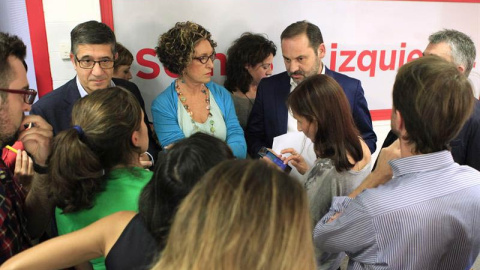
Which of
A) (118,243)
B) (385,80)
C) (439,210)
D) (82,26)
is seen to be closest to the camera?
(118,243)

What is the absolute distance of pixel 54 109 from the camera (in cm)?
199

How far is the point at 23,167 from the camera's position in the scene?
149 centimetres

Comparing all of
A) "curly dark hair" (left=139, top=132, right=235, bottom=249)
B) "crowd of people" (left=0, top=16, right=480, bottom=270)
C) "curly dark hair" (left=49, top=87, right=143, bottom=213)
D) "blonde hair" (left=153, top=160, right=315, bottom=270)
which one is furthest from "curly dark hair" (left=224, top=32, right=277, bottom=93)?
"blonde hair" (left=153, top=160, right=315, bottom=270)

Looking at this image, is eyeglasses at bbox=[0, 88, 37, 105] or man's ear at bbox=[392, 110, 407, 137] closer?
man's ear at bbox=[392, 110, 407, 137]

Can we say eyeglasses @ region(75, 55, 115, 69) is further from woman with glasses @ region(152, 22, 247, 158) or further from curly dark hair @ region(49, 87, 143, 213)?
curly dark hair @ region(49, 87, 143, 213)

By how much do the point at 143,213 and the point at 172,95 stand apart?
4.50 ft

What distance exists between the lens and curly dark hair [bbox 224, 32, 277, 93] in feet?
8.79

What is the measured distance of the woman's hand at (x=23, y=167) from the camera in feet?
4.86

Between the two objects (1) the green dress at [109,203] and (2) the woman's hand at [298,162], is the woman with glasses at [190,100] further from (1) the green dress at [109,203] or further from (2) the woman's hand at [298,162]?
(1) the green dress at [109,203]

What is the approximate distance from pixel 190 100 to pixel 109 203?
3.86ft

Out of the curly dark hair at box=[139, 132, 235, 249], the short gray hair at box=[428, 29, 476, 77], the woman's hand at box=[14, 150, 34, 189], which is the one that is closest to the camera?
the curly dark hair at box=[139, 132, 235, 249]

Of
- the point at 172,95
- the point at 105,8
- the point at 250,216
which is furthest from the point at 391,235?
the point at 105,8

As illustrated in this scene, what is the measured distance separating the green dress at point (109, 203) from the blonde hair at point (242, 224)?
0.56m

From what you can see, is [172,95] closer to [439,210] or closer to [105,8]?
[105,8]
